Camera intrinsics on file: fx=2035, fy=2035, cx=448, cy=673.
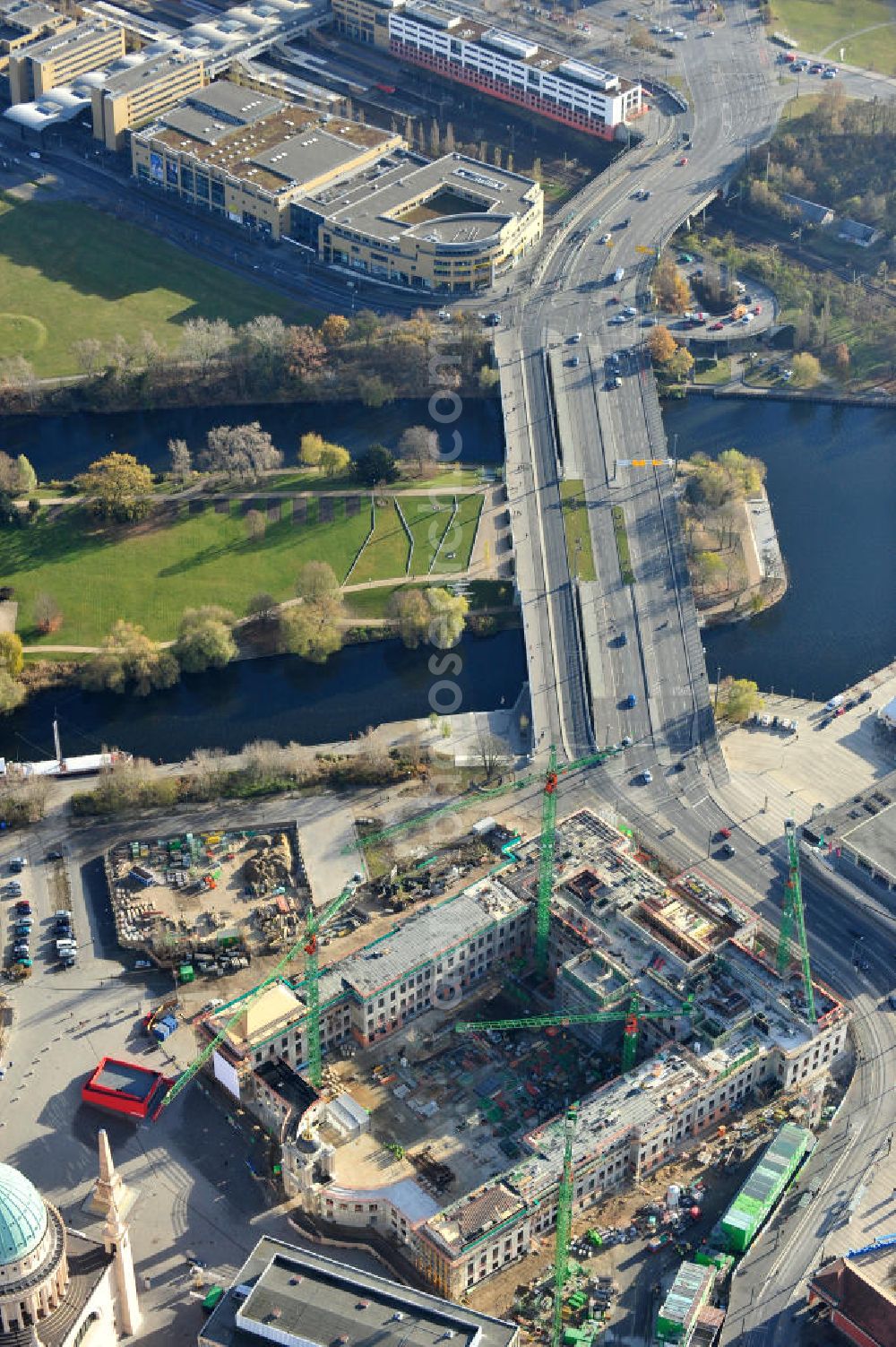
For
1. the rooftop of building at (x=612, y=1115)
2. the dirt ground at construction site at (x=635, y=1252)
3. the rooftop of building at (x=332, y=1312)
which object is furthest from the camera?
the rooftop of building at (x=612, y=1115)

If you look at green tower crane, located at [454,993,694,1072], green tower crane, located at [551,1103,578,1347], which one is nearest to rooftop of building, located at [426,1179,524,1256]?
green tower crane, located at [551,1103,578,1347]

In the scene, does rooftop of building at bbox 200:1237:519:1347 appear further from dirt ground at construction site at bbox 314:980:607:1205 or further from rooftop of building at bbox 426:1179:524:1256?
dirt ground at construction site at bbox 314:980:607:1205

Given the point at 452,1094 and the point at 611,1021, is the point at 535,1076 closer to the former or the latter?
the point at 452,1094

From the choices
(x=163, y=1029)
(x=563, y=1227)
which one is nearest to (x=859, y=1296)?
(x=563, y=1227)

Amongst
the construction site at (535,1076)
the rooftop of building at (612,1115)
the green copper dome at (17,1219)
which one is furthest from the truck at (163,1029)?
the green copper dome at (17,1219)

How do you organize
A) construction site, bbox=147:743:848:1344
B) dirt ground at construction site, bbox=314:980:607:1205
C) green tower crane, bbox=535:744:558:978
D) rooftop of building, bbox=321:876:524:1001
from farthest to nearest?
1. green tower crane, bbox=535:744:558:978
2. rooftop of building, bbox=321:876:524:1001
3. dirt ground at construction site, bbox=314:980:607:1205
4. construction site, bbox=147:743:848:1344

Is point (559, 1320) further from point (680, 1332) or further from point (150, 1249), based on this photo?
point (150, 1249)

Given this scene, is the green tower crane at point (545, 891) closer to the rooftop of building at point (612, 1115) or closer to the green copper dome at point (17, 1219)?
the rooftop of building at point (612, 1115)

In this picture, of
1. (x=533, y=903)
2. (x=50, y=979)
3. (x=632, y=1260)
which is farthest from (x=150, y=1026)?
(x=632, y=1260)
